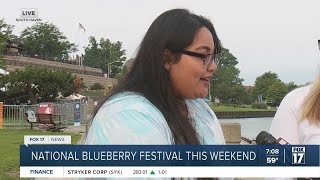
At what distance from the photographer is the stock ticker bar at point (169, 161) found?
1460mm

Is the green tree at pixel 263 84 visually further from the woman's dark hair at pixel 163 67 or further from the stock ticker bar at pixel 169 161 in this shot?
the woman's dark hair at pixel 163 67

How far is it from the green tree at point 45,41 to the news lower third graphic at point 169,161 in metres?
43.0

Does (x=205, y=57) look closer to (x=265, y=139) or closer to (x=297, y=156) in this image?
(x=265, y=139)

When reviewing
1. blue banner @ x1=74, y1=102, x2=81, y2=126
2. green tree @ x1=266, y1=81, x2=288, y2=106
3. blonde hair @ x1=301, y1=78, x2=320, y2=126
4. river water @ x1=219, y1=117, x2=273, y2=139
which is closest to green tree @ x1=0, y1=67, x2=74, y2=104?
blue banner @ x1=74, y1=102, x2=81, y2=126

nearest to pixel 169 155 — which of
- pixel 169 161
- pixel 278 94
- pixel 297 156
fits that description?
pixel 169 161

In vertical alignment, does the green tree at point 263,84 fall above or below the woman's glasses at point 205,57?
below

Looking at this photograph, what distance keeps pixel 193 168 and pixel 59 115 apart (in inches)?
783

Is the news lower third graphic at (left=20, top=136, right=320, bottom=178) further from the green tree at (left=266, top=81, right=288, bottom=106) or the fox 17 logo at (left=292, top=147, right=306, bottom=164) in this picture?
the green tree at (left=266, top=81, right=288, bottom=106)

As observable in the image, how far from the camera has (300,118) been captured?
213 centimetres

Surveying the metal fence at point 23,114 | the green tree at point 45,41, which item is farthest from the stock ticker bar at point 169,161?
the green tree at point 45,41

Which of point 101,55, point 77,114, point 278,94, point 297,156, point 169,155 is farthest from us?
point 101,55

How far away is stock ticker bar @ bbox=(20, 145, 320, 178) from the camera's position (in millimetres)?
1460

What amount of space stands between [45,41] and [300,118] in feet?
149

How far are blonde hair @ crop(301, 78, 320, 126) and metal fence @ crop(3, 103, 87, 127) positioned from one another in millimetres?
16446
